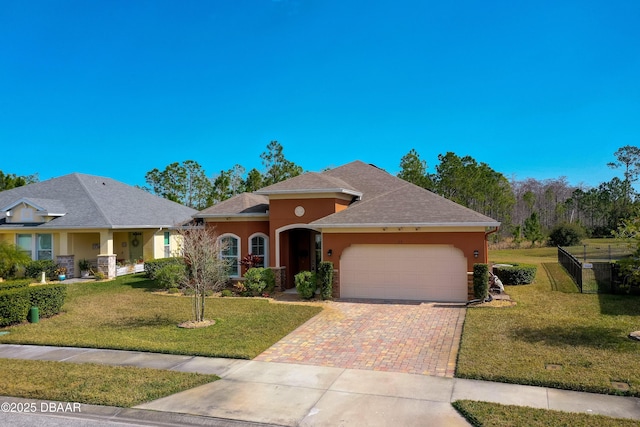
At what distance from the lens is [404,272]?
16.0 meters

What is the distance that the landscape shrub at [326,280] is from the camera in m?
16.2

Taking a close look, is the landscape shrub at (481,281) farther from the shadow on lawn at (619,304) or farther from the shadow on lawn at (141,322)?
the shadow on lawn at (141,322)

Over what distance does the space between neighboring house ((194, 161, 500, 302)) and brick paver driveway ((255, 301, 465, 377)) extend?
4.67 ft

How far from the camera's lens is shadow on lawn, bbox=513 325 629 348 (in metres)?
9.72

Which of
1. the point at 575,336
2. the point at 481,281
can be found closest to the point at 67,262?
the point at 481,281

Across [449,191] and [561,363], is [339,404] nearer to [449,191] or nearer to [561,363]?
[561,363]

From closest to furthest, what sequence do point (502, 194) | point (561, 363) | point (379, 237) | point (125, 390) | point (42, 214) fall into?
point (125, 390), point (561, 363), point (379, 237), point (42, 214), point (502, 194)

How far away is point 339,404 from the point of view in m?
6.82

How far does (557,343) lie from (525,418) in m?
4.49

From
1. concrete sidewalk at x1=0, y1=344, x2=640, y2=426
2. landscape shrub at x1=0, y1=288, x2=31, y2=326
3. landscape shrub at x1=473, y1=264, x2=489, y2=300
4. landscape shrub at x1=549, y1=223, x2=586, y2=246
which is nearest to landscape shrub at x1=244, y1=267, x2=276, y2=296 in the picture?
landscape shrub at x1=0, y1=288, x2=31, y2=326

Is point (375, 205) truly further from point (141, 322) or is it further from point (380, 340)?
point (141, 322)

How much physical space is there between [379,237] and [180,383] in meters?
10.0

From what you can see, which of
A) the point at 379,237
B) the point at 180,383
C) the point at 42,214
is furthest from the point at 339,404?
the point at 42,214

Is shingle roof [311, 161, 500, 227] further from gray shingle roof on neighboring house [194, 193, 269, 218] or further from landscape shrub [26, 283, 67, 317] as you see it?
landscape shrub [26, 283, 67, 317]
